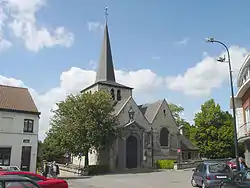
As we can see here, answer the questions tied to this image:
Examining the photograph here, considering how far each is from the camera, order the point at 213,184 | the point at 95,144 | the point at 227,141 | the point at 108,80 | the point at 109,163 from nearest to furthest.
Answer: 1. the point at 213,184
2. the point at 95,144
3. the point at 109,163
4. the point at 108,80
5. the point at 227,141

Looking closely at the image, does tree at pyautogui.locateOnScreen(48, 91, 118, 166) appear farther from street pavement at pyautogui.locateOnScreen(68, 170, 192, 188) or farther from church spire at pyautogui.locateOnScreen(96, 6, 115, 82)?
church spire at pyautogui.locateOnScreen(96, 6, 115, 82)

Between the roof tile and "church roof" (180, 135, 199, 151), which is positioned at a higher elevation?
the roof tile

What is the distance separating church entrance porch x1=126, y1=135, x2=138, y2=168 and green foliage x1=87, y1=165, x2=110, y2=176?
5.30 meters

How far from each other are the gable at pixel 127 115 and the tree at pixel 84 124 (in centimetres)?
565

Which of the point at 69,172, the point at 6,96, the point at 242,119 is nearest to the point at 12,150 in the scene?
the point at 6,96

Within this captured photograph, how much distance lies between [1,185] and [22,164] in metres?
24.4

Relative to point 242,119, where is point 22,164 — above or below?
below

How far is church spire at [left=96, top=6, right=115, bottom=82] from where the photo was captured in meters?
49.6

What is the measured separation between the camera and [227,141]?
177ft

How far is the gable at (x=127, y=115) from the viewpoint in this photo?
42188 millimetres

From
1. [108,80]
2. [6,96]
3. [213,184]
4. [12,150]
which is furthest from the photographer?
[108,80]

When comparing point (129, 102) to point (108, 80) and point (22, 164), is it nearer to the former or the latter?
point (108, 80)

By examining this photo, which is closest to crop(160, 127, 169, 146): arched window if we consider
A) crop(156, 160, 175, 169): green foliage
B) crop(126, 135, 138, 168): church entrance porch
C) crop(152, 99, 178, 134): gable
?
crop(152, 99, 178, 134): gable

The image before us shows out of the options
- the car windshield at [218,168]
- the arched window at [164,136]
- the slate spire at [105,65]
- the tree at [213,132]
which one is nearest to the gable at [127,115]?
the arched window at [164,136]
